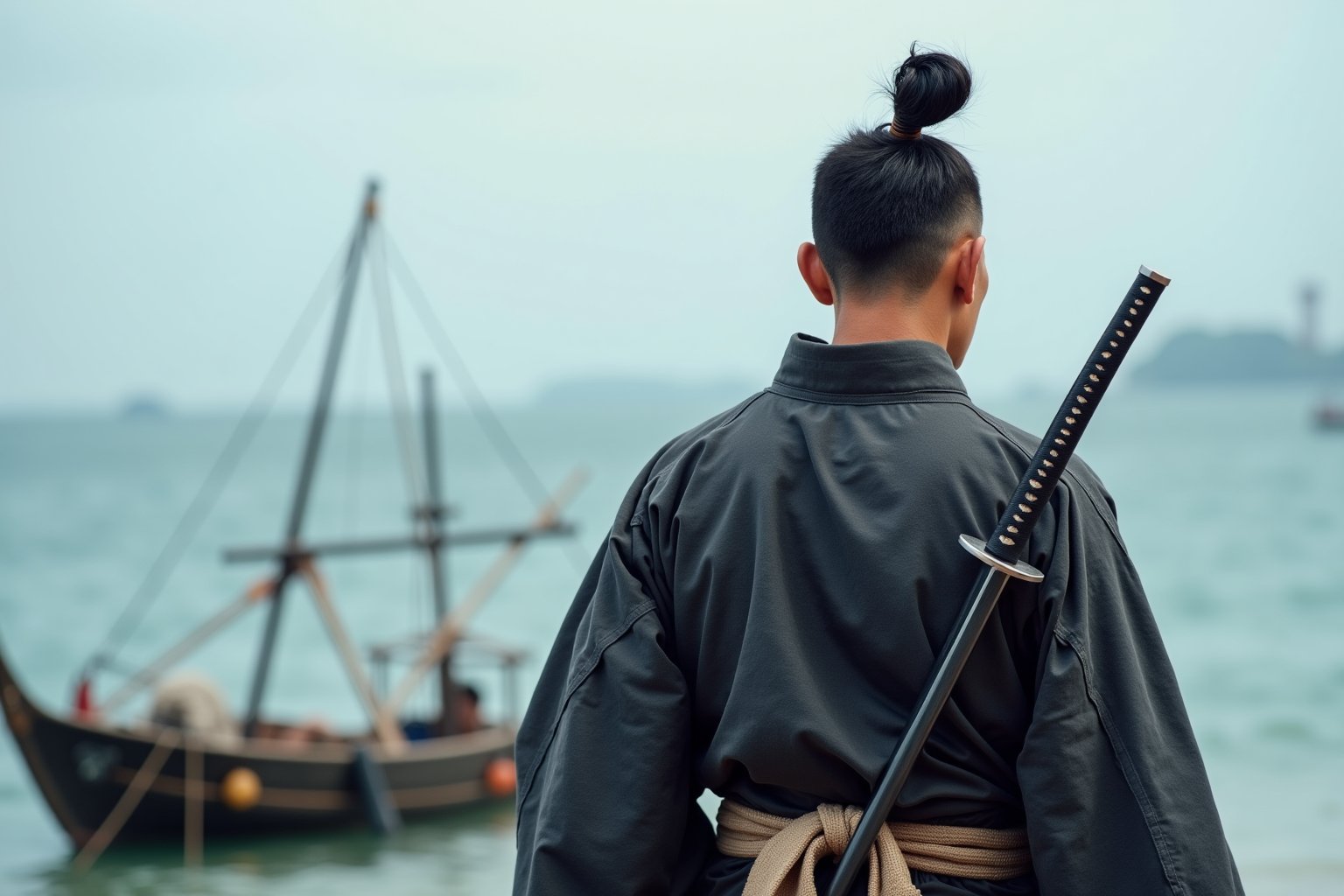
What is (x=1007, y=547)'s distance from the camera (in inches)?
49.6

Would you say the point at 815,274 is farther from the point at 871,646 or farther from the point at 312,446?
the point at 312,446

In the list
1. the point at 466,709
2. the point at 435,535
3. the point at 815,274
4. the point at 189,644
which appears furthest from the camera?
the point at 466,709

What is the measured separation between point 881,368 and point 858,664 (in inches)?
10.9

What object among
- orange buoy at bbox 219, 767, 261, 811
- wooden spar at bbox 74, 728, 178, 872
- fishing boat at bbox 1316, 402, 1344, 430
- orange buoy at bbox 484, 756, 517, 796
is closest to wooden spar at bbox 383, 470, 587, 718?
orange buoy at bbox 484, 756, 517, 796

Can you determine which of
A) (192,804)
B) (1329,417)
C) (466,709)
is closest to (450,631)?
(466,709)

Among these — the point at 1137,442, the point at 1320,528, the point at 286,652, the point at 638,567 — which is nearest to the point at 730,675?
the point at 638,567

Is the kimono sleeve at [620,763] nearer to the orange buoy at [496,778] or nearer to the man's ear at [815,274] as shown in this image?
the man's ear at [815,274]

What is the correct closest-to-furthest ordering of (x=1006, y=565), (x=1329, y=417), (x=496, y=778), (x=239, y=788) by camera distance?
(x=1006, y=565) → (x=239, y=788) → (x=496, y=778) → (x=1329, y=417)

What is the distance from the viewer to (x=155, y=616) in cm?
2409

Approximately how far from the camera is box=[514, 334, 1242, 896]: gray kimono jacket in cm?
129

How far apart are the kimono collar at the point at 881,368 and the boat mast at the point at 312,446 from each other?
6.88m

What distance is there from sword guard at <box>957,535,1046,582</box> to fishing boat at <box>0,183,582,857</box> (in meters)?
6.77

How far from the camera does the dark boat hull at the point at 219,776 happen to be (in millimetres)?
7844

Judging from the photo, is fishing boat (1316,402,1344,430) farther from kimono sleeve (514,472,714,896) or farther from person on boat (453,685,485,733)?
kimono sleeve (514,472,714,896)
